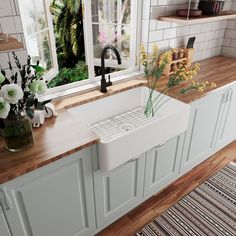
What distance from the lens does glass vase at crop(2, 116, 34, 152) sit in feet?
3.46

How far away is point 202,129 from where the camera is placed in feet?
6.62

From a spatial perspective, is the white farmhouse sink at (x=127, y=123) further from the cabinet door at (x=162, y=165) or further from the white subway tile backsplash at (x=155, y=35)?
the white subway tile backsplash at (x=155, y=35)

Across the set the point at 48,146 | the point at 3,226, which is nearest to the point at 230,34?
the point at 48,146

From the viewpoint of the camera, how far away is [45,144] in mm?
1186

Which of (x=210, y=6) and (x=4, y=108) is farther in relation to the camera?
(x=210, y=6)

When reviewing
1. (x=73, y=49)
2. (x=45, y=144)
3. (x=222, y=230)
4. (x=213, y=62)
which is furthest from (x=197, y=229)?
(x=73, y=49)

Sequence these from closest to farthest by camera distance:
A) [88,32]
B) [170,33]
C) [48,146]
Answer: [48,146], [88,32], [170,33]

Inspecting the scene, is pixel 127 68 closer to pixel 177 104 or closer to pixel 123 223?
pixel 177 104

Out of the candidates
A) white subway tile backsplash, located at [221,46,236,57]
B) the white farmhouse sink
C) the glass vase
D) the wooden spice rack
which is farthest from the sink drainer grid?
white subway tile backsplash, located at [221,46,236,57]

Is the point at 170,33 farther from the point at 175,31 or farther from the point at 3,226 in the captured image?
the point at 3,226

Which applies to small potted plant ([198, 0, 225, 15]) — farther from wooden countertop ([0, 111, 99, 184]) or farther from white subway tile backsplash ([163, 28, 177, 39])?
wooden countertop ([0, 111, 99, 184])

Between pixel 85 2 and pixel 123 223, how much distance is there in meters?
1.74

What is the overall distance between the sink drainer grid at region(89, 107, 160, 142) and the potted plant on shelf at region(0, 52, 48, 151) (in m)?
0.61

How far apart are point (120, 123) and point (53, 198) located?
2.55 feet
